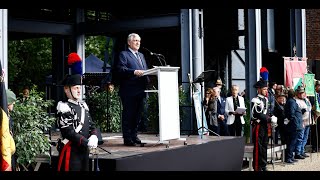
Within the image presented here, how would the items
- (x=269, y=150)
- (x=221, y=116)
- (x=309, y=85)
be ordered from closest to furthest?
(x=269, y=150) < (x=221, y=116) < (x=309, y=85)

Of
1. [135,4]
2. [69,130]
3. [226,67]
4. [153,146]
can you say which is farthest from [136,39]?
[226,67]

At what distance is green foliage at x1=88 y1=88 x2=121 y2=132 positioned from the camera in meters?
15.6

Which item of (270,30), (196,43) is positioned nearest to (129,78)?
(196,43)

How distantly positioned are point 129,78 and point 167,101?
65 centimetres

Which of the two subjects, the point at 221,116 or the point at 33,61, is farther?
the point at 33,61

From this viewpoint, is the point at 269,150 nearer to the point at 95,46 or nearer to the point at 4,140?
the point at 4,140

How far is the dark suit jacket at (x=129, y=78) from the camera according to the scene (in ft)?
28.0

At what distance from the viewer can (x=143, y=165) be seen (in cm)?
736

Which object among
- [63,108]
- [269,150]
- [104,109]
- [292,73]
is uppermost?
[292,73]

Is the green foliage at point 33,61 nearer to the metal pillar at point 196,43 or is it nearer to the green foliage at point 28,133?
the metal pillar at point 196,43

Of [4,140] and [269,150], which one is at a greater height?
[4,140]

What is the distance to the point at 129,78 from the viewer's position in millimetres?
8602

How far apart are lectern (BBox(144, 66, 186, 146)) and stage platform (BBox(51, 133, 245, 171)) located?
0.21 metres

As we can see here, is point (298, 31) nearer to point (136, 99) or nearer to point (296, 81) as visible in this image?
point (296, 81)
